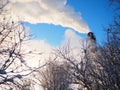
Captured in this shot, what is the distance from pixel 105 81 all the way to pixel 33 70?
11745mm

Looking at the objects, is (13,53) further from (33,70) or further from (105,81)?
(105,81)

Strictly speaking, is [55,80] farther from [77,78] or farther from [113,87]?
[113,87]

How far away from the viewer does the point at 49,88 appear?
38.2 meters

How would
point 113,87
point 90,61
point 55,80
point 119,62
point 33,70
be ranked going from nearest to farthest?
1. point 33,70
2. point 119,62
3. point 113,87
4. point 90,61
5. point 55,80

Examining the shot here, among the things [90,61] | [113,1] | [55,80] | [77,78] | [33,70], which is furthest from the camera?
[55,80]

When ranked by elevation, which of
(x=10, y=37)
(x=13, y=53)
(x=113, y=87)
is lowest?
(x=113, y=87)

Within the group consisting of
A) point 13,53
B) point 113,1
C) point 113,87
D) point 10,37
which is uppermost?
point 113,1

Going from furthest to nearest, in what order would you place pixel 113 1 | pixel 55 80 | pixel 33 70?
pixel 55 80 → pixel 33 70 → pixel 113 1

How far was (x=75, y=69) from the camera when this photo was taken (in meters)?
26.3

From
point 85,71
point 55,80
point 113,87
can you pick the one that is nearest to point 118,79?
point 113,87

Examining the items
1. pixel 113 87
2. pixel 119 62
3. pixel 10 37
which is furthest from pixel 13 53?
pixel 113 87

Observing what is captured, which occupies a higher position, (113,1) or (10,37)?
(113,1)

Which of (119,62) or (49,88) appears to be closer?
(119,62)

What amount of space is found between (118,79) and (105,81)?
206 centimetres
